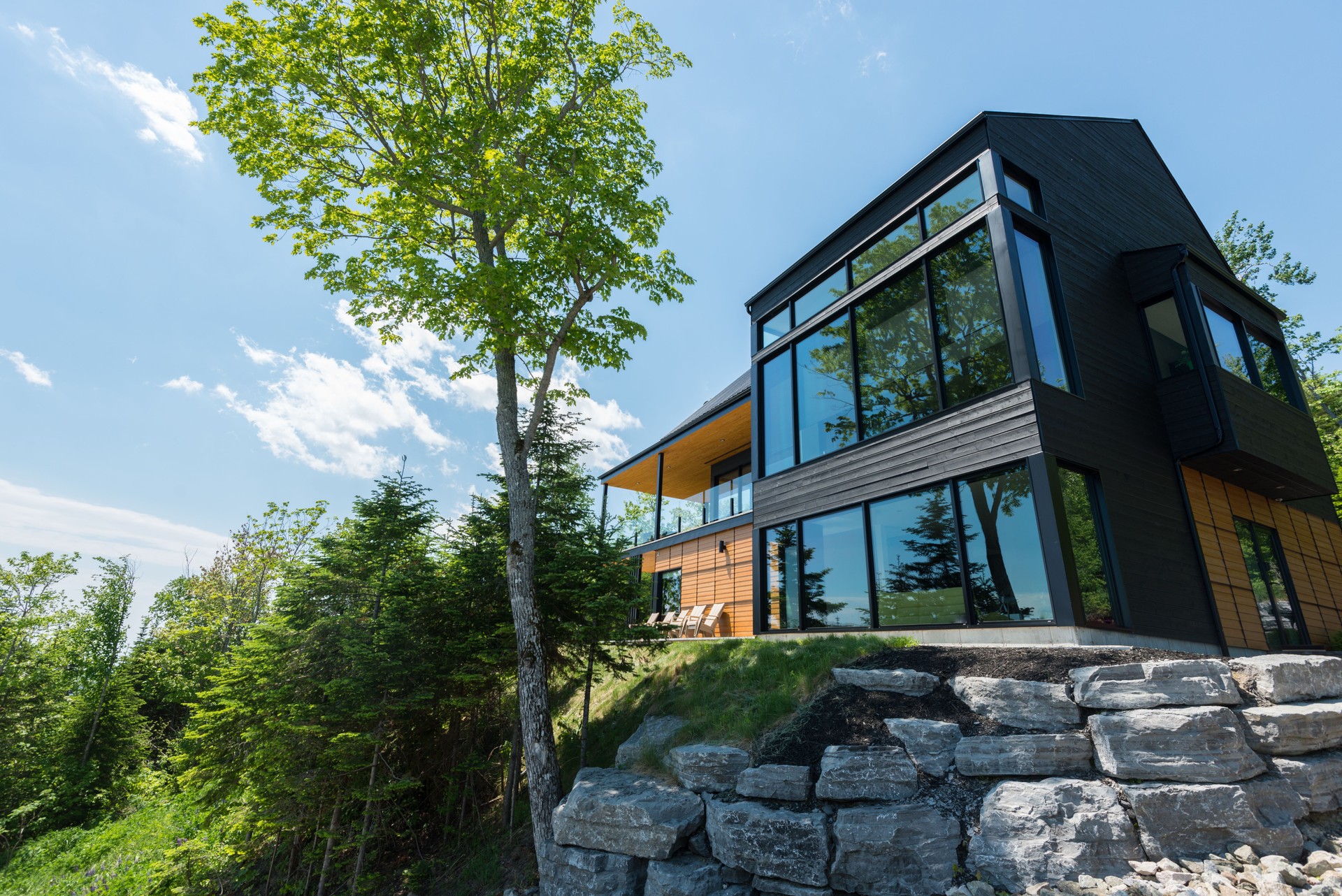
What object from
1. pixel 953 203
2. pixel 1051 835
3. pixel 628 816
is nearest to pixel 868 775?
pixel 1051 835

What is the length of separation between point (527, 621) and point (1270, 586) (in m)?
11.3

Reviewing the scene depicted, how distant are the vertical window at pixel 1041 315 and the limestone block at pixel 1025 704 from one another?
360 centimetres

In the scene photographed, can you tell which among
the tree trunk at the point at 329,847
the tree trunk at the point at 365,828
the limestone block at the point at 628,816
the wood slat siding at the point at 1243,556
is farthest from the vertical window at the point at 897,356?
the tree trunk at the point at 329,847

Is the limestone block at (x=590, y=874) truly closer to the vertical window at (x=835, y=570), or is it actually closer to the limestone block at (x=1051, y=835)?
the limestone block at (x=1051, y=835)

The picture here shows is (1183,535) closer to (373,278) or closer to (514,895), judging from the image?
(514,895)

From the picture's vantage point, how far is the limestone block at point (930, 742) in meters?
4.65

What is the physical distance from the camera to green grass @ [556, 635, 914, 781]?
6.09 metres

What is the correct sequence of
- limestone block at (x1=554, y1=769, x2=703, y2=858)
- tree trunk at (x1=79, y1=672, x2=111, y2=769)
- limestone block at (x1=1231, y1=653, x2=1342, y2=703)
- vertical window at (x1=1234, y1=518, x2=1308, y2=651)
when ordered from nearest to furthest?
limestone block at (x1=1231, y1=653, x2=1342, y2=703) < limestone block at (x1=554, y1=769, x2=703, y2=858) < vertical window at (x1=1234, y1=518, x2=1308, y2=651) < tree trunk at (x1=79, y1=672, x2=111, y2=769)

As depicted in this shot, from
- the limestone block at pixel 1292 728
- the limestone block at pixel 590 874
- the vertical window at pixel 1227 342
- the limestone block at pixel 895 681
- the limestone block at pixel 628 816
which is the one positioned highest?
the vertical window at pixel 1227 342

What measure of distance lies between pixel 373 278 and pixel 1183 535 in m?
12.1

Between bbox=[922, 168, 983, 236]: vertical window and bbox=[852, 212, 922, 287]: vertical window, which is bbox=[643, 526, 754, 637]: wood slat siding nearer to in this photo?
bbox=[852, 212, 922, 287]: vertical window

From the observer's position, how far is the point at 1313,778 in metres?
4.06

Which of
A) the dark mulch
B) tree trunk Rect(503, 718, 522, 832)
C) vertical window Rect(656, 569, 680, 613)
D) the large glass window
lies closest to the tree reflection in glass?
the large glass window

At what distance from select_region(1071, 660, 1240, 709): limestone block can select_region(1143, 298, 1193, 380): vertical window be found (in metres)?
5.73
